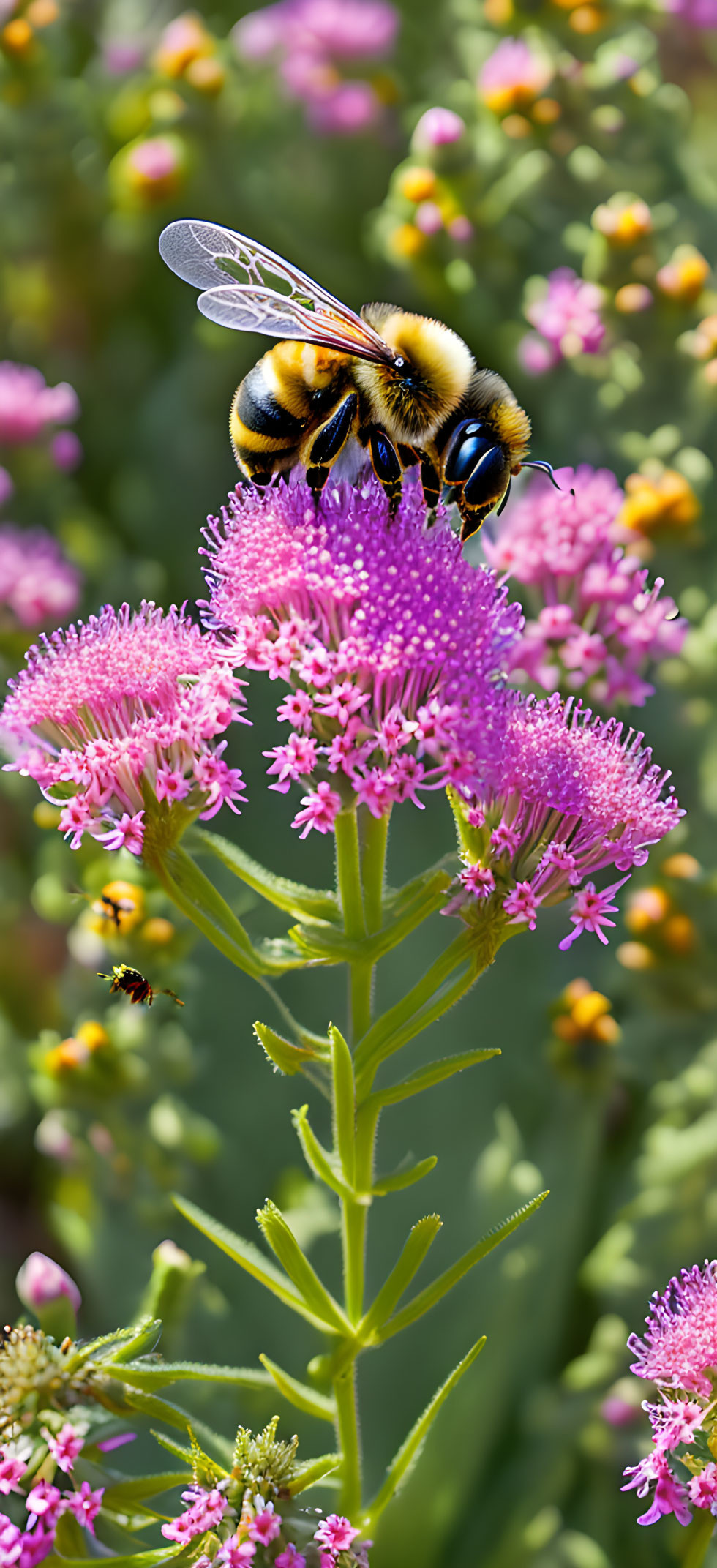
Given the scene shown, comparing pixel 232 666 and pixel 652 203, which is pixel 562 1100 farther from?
pixel 652 203

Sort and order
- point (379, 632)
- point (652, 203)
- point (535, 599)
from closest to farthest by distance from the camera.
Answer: point (379, 632) → point (535, 599) → point (652, 203)

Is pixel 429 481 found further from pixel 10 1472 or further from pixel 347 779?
pixel 10 1472

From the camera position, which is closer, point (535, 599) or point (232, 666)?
point (232, 666)

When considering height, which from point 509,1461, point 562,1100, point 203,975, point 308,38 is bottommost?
point 509,1461

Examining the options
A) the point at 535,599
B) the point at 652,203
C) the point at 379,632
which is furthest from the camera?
the point at 652,203

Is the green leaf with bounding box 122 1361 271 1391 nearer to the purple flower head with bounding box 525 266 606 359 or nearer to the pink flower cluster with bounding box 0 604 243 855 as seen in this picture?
the pink flower cluster with bounding box 0 604 243 855

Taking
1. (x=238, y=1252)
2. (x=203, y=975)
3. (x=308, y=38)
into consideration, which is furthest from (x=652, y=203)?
(x=238, y=1252)

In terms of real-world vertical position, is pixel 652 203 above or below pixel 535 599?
above

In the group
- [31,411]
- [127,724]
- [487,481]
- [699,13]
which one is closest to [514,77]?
[699,13]
